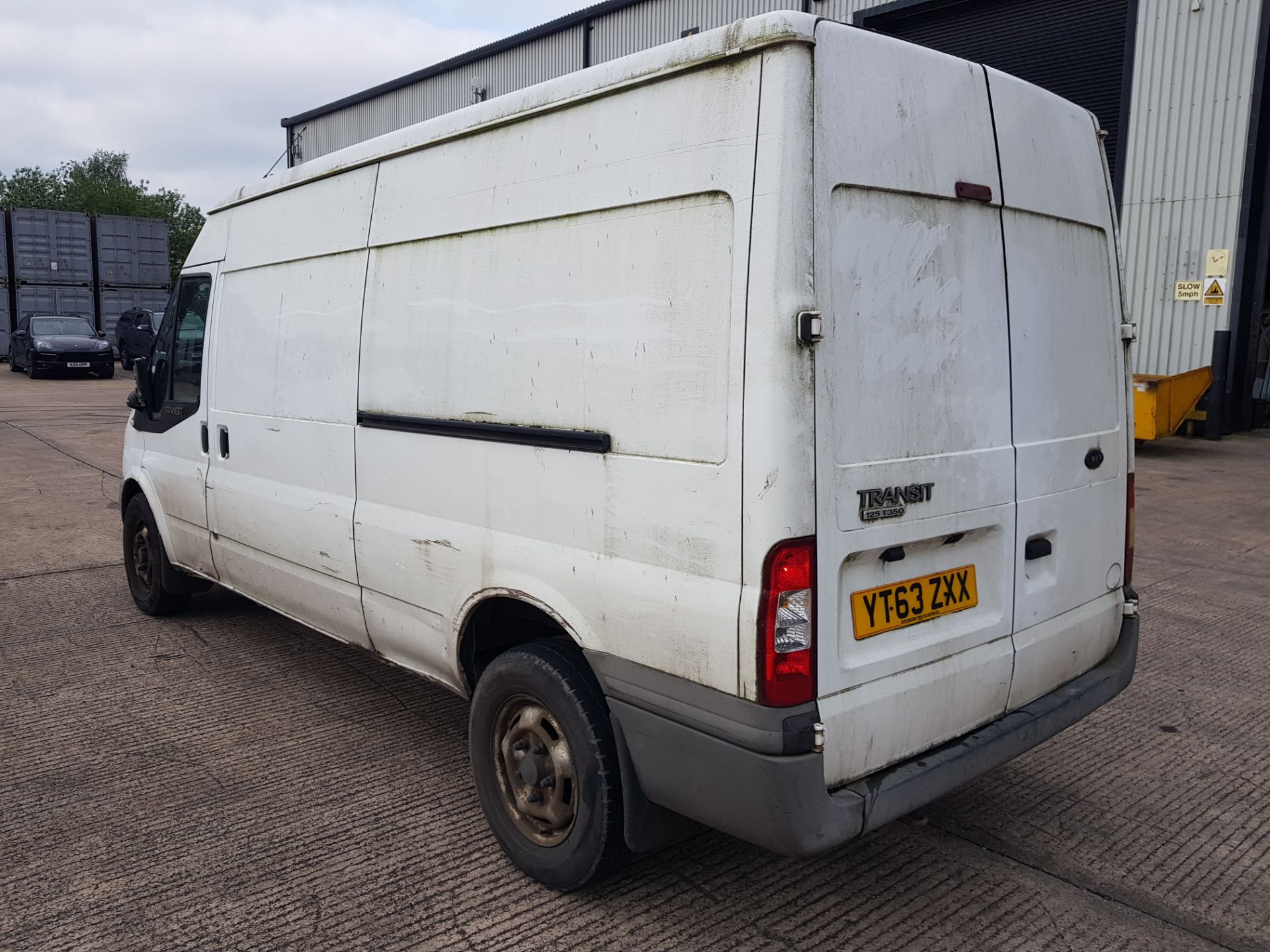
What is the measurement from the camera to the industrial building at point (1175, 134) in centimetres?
1291

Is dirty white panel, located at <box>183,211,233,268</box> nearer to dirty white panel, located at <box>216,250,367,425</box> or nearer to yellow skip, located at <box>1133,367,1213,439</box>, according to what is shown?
dirty white panel, located at <box>216,250,367,425</box>

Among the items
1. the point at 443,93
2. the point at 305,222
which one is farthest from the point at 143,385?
the point at 443,93

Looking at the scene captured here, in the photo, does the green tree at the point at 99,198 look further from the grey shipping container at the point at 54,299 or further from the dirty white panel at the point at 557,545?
the dirty white panel at the point at 557,545

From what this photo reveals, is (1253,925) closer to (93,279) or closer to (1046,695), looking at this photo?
(1046,695)

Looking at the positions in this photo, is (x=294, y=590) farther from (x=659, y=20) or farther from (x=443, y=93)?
(x=443, y=93)

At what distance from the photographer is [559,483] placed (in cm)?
283

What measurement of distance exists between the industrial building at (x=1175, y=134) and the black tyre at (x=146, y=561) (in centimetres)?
1232

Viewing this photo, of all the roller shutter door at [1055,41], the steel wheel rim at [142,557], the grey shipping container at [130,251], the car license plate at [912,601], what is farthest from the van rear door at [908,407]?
the grey shipping container at [130,251]

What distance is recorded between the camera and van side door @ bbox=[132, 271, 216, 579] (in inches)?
189

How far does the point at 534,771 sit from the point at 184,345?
316 cm

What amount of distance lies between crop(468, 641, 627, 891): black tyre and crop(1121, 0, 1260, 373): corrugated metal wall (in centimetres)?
1311

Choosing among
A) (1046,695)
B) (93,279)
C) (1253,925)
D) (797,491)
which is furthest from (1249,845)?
(93,279)

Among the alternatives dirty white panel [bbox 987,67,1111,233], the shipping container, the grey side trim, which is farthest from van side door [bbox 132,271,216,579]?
the shipping container

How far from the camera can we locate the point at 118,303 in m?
29.4
